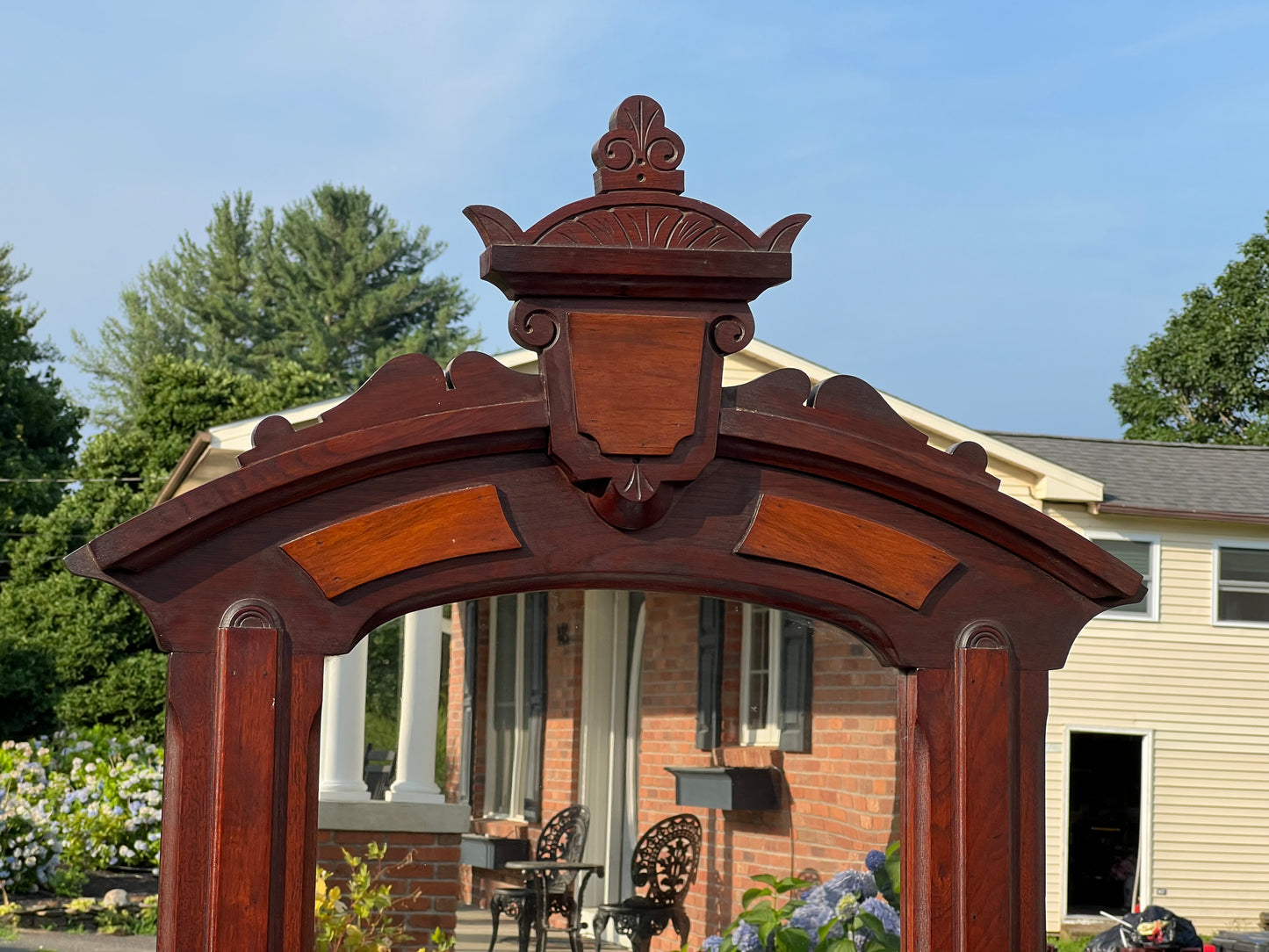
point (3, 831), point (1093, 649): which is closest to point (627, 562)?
point (3, 831)

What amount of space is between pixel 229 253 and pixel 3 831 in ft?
98.6

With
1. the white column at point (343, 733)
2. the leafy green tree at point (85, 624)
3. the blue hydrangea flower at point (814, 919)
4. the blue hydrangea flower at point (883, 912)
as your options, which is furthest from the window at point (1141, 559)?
the blue hydrangea flower at point (883, 912)

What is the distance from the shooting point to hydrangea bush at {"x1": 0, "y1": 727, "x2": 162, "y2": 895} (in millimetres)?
9891

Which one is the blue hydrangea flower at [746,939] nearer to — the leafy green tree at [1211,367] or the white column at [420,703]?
the white column at [420,703]

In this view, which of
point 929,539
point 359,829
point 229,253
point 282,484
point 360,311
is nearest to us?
point 282,484

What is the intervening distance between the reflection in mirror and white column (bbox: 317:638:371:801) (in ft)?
0.06

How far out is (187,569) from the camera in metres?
2.24

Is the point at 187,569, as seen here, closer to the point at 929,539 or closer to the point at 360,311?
the point at 929,539

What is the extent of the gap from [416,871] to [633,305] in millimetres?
4756

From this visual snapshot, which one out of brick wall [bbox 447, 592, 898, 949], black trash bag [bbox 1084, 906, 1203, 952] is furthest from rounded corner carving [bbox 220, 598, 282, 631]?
black trash bag [bbox 1084, 906, 1203, 952]

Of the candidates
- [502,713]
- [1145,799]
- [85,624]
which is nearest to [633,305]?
[502,713]

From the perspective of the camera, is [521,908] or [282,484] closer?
[282,484]

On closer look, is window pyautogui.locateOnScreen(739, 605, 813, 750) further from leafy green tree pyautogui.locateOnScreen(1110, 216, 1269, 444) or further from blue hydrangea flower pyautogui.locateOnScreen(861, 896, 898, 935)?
leafy green tree pyautogui.locateOnScreen(1110, 216, 1269, 444)

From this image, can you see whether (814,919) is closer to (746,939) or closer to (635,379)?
(746,939)
